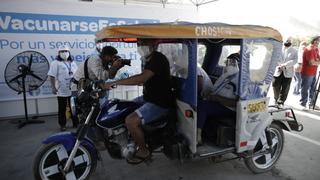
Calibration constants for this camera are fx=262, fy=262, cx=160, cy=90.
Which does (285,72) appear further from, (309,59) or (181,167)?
(181,167)

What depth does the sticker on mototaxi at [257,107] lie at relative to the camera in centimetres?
304

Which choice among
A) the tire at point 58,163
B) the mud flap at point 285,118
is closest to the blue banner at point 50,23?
the tire at point 58,163

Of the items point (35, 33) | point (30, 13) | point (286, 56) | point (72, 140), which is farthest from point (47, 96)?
point (286, 56)

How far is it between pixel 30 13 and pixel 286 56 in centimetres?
605

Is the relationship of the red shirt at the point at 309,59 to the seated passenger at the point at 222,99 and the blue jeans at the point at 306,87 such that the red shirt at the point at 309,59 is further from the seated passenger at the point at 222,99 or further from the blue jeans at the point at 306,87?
the seated passenger at the point at 222,99

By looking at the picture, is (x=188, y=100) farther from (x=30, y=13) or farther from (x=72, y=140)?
(x=30, y=13)

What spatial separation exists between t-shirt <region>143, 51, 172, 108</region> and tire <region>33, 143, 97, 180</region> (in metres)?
0.96

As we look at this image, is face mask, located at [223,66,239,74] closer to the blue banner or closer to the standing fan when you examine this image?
the blue banner

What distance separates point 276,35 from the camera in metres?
3.07

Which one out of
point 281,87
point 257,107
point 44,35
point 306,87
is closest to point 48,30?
point 44,35

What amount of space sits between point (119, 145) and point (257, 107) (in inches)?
66.2

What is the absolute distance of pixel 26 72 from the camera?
5332 millimetres

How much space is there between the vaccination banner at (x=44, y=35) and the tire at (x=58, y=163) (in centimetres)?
270

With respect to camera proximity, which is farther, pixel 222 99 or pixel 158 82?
pixel 222 99
